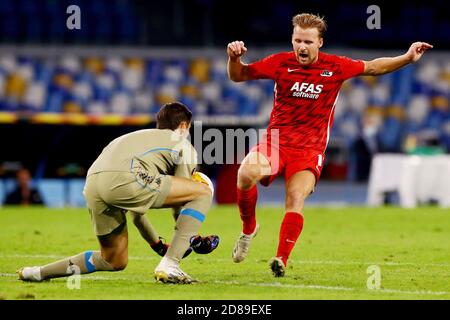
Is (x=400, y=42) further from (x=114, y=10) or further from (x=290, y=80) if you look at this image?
(x=290, y=80)

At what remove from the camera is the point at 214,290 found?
789cm

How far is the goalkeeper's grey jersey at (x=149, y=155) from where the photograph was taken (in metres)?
8.04

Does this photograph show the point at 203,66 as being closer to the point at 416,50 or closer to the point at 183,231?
the point at 416,50

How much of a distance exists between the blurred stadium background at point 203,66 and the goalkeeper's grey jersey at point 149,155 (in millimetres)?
18051

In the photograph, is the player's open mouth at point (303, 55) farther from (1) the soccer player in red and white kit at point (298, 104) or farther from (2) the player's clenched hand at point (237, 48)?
(2) the player's clenched hand at point (237, 48)

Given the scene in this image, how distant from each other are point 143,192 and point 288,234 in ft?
4.44

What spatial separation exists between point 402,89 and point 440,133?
6.29ft

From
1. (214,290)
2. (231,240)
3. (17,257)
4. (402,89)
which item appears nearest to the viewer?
(214,290)

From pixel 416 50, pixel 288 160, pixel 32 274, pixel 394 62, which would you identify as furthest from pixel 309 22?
pixel 32 274

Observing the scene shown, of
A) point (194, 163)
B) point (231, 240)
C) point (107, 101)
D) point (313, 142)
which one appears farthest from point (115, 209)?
point (107, 101)

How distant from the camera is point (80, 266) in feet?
27.1

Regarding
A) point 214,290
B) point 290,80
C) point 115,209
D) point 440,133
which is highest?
point 290,80
